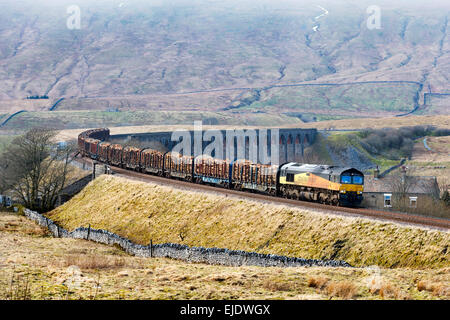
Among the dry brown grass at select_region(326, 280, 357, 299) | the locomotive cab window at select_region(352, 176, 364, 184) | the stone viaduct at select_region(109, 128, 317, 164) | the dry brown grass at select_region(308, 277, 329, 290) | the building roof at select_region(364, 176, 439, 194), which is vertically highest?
the dry brown grass at select_region(326, 280, 357, 299)

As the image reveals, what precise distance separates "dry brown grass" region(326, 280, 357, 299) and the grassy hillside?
8.25 meters

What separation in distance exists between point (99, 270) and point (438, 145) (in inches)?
6358

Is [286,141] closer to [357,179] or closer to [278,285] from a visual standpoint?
[357,179]

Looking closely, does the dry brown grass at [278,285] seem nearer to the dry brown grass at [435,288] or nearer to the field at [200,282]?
the field at [200,282]

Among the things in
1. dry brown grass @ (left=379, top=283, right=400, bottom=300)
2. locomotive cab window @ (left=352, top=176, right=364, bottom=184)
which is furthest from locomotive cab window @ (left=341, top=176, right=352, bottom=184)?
dry brown grass @ (left=379, top=283, right=400, bottom=300)

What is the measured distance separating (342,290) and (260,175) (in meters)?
32.2

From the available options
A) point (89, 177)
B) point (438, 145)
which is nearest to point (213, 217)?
point (89, 177)

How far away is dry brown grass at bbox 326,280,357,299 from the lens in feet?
67.1

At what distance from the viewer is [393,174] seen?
133250 mm

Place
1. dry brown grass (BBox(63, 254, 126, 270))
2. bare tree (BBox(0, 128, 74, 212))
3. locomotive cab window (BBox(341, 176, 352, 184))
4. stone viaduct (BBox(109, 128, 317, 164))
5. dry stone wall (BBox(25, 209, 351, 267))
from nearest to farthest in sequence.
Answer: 1. dry brown grass (BBox(63, 254, 126, 270))
2. dry stone wall (BBox(25, 209, 351, 267))
3. locomotive cab window (BBox(341, 176, 352, 184))
4. bare tree (BBox(0, 128, 74, 212))
5. stone viaduct (BBox(109, 128, 317, 164))

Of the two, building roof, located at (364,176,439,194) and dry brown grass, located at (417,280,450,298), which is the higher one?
dry brown grass, located at (417,280,450,298)

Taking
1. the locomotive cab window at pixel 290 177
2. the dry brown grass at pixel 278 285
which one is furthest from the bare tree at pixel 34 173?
the dry brown grass at pixel 278 285

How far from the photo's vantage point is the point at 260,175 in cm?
5281

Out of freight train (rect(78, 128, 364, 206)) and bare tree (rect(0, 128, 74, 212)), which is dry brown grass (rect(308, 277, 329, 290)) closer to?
freight train (rect(78, 128, 364, 206))
